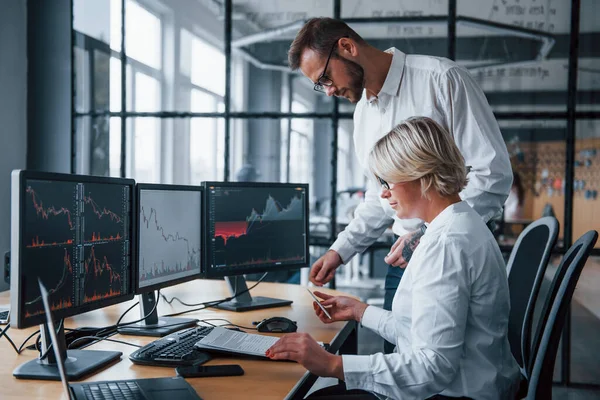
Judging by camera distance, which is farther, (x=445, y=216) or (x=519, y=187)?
(x=519, y=187)

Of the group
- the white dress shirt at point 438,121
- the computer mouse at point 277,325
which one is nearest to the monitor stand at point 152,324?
the computer mouse at point 277,325

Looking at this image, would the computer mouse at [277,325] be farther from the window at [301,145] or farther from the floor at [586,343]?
the window at [301,145]

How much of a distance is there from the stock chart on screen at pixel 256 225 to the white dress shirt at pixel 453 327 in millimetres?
960

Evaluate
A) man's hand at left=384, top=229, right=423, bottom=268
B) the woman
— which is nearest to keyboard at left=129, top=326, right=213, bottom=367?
the woman

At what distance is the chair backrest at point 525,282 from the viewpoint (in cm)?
186

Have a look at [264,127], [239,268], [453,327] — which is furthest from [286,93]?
[453,327]

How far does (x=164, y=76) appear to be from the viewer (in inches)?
146

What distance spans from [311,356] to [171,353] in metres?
0.42

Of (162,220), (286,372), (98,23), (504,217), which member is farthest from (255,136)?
(286,372)

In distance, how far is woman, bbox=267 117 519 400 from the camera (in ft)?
4.01

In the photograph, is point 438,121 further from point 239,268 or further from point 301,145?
point 301,145

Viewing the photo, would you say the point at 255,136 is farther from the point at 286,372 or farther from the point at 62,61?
the point at 286,372

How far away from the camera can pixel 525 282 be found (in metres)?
1.94

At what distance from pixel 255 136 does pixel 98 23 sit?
4.01ft
